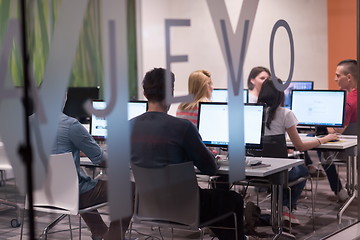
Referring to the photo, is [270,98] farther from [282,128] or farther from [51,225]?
[51,225]

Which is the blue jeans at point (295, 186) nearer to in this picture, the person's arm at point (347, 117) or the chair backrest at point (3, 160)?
the person's arm at point (347, 117)

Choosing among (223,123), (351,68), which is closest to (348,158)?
(351,68)

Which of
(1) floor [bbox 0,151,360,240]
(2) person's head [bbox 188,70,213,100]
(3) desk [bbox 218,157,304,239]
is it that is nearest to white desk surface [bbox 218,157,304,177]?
(3) desk [bbox 218,157,304,239]

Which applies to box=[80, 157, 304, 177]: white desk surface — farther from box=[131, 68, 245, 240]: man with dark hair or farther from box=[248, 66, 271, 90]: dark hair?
box=[248, 66, 271, 90]: dark hair

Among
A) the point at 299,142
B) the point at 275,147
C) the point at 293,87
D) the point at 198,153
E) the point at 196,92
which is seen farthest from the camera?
the point at 293,87

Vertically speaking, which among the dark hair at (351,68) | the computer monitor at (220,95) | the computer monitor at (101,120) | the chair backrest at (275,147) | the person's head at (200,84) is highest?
the dark hair at (351,68)

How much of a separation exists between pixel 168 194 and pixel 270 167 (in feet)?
2.99

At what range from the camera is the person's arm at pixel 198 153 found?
3.49 m

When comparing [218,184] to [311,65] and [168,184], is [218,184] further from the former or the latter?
[311,65]

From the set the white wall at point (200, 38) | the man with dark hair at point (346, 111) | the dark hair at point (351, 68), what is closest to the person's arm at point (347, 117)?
the man with dark hair at point (346, 111)

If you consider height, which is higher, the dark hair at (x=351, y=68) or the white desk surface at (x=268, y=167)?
the dark hair at (x=351, y=68)

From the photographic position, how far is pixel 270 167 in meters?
4.02

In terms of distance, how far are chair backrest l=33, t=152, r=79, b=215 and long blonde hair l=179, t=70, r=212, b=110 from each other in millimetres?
646

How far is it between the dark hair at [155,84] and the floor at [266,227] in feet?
2.14
